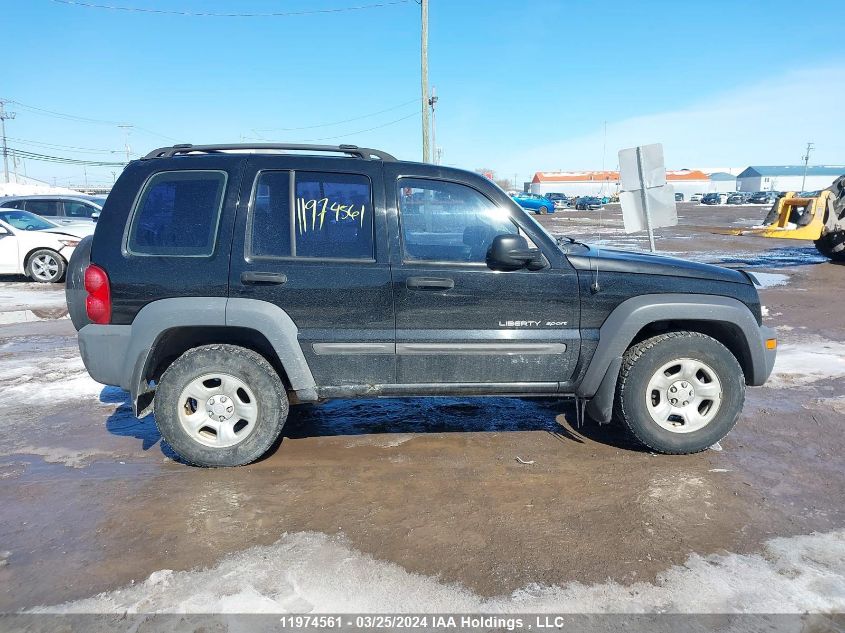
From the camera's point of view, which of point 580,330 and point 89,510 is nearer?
point 89,510

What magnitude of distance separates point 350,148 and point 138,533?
2.64 metres

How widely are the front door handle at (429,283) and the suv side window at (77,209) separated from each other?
13450 millimetres

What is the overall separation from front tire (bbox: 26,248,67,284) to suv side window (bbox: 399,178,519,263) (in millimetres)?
10785

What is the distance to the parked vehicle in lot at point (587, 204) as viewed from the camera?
57.2m

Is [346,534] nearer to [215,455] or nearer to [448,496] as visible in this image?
[448,496]

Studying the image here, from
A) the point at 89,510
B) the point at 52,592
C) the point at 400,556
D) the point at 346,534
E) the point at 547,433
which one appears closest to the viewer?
the point at 52,592

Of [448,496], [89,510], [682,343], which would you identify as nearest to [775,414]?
[682,343]

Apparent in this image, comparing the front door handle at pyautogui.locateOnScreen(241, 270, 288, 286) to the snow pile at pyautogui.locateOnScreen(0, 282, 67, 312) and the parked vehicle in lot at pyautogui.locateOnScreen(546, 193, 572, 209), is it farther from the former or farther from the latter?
the parked vehicle in lot at pyautogui.locateOnScreen(546, 193, 572, 209)

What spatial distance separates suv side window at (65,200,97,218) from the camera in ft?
47.0

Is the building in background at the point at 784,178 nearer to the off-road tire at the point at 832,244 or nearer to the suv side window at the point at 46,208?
the off-road tire at the point at 832,244

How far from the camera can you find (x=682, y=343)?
12.9 feet

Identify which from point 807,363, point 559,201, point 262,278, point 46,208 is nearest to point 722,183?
point 559,201

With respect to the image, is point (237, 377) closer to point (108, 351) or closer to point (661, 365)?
point (108, 351)

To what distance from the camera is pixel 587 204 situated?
2263 inches
